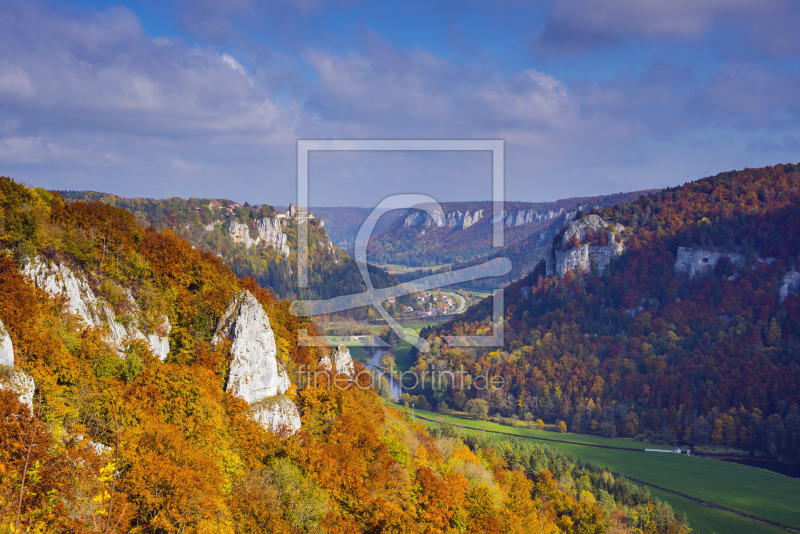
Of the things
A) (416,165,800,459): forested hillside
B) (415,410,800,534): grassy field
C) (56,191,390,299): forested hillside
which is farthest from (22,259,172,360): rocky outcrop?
(56,191,390,299): forested hillside

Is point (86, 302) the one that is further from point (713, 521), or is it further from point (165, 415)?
point (713, 521)

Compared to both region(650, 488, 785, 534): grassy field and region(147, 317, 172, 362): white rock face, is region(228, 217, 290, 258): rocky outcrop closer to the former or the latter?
region(650, 488, 785, 534): grassy field

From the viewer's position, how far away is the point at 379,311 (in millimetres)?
150000

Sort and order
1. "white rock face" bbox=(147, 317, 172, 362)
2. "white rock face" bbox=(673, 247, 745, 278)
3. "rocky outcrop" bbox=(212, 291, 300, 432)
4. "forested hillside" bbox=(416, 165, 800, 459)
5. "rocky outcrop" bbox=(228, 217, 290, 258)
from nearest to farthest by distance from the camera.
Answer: "white rock face" bbox=(147, 317, 172, 362) → "rocky outcrop" bbox=(212, 291, 300, 432) → "forested hillside" bbox=(416, 165, 800, 459) → "white rock face" bbox=(673, 247, 745, 278) → "rocky outcrop" bbox=(228, 217, 290, 258)

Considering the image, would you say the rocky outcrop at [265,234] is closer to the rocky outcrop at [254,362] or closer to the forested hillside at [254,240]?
the forested hillside at [254,240]

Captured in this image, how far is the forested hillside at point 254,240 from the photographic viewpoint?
17100 cm

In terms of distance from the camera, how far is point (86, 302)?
26.3 m

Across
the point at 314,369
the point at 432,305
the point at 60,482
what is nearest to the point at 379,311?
the point at 432,305

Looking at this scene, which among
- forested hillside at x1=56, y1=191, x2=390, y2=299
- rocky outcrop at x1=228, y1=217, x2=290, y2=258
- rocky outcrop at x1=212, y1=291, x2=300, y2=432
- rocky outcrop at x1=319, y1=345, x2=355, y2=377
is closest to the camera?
rocky outcrop at x1=212, y1=291, x2=300, y2=432

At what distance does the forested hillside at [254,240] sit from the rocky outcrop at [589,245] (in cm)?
6155

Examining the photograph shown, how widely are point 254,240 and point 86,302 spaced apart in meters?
165

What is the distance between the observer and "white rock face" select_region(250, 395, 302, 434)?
30.8 metres

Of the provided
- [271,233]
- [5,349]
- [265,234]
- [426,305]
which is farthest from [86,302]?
[271,233]

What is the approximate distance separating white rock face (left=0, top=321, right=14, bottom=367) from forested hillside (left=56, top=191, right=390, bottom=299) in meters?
144
